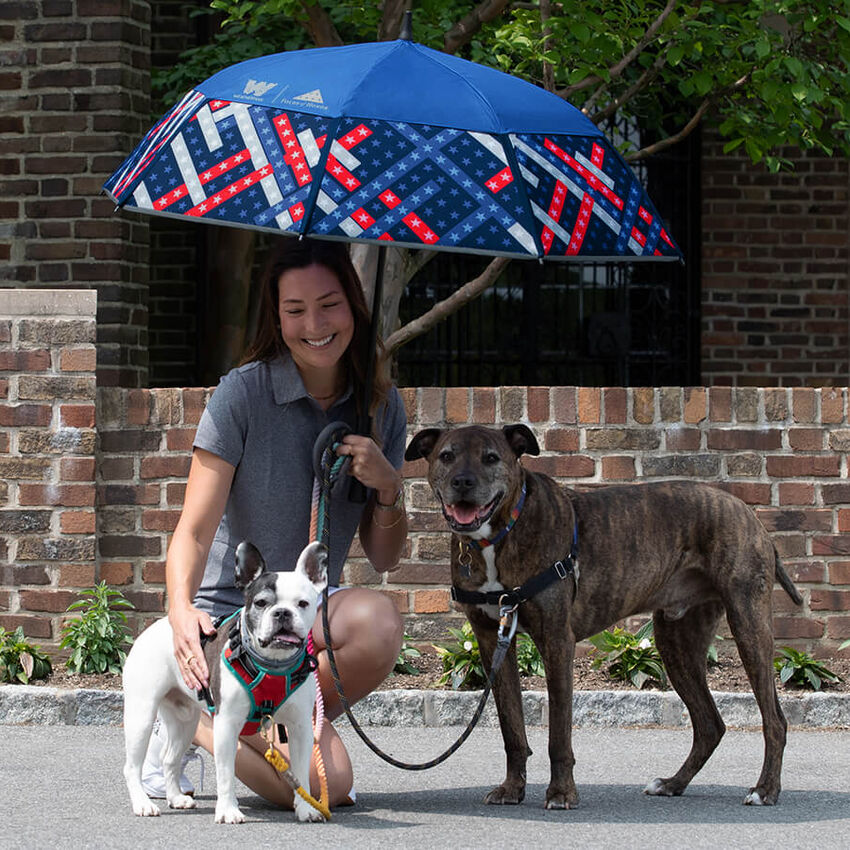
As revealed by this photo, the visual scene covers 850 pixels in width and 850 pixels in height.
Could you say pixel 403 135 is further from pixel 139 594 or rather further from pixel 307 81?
pixel 139 594

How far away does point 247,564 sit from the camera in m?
4.73

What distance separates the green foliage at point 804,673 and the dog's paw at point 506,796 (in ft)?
8.39

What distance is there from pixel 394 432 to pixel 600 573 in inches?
32.7

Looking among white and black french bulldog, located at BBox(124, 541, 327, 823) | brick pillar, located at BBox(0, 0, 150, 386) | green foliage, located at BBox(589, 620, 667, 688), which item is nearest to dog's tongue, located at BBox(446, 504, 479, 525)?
white and black french bulldog, located at BBox(124, 541, 327, 823)

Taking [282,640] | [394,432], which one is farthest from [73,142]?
[282,640]

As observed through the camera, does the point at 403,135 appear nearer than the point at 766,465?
Yes

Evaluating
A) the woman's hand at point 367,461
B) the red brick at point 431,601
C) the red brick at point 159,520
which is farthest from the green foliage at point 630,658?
the woman's hand at point 367,461

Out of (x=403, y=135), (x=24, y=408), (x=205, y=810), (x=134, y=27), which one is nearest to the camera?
(x=403, y=135)

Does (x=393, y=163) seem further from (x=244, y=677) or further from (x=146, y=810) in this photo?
(x=146, y=810)

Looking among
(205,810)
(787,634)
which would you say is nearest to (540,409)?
(787,634)

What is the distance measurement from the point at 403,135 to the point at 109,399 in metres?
3.90

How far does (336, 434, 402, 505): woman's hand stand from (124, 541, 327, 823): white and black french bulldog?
352 mm

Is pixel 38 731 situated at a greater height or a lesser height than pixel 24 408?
lesser

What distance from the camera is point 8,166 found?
10.9 m
